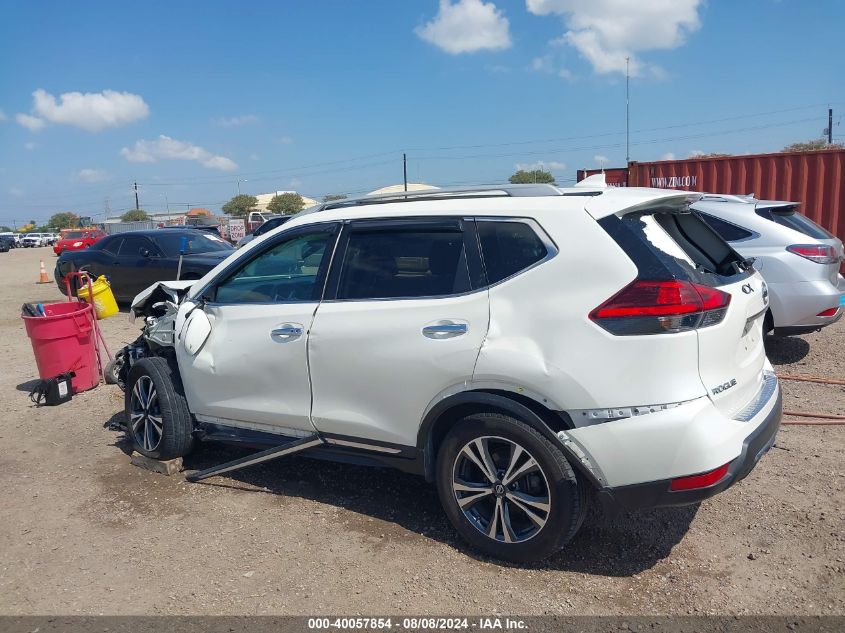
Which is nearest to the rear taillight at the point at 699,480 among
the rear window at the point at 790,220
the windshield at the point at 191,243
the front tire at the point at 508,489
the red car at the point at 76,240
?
the front tire at the point at 508,489

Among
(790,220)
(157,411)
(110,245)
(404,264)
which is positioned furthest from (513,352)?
(110,245)

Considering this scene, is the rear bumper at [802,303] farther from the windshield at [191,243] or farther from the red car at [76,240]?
the red car at [76,240]

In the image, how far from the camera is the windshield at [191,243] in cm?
1300

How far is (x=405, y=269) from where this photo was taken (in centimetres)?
380

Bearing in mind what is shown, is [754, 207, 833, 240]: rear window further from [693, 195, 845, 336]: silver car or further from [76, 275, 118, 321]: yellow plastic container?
[76, 275, 118, 321]: yellow plastic container

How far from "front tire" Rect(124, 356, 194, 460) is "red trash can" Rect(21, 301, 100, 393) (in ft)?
6.64

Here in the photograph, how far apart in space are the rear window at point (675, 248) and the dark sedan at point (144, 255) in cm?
1001

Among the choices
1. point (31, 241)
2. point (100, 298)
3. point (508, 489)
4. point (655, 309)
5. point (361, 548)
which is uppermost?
point (655, 309)

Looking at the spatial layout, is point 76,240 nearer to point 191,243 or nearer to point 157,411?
point 191,243

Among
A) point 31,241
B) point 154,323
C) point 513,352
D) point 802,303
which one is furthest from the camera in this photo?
point 31,241

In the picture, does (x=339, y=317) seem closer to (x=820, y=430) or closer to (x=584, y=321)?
(x=584, y=321)

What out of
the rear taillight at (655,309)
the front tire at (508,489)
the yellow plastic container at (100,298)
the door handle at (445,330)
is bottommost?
the front tire at (508,489)

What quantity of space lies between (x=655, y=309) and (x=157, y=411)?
11.8 ft

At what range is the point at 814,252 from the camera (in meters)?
6.77
